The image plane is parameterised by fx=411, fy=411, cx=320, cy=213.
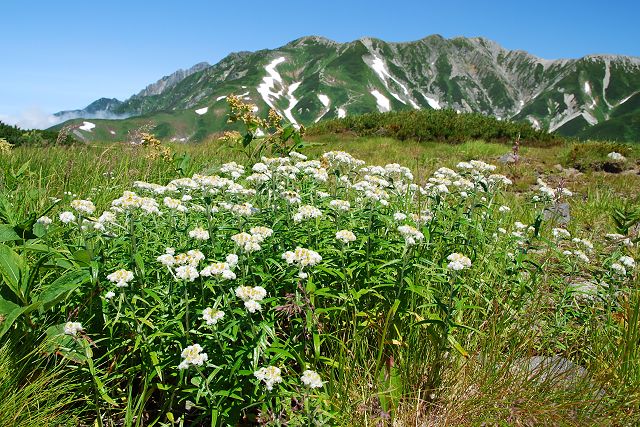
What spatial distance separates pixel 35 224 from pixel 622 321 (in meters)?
5.25

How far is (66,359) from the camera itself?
304 cm

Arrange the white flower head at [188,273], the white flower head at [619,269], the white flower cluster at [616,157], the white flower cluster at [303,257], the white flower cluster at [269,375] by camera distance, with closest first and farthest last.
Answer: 1. the white flower cluster at [269,375]
2. the white flower head at [188,273]
3. the white flower cluster at [303,257]
4. the white flower head at [619,269]
5. the white flower cluster at [616,157]

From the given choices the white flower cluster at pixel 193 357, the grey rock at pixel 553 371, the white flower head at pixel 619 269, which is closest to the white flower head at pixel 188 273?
the white flower cluster at pixel 193 357

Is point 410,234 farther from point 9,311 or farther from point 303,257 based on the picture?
point 9,311

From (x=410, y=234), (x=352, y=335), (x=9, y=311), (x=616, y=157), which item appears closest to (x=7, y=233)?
(x=9, y=311)

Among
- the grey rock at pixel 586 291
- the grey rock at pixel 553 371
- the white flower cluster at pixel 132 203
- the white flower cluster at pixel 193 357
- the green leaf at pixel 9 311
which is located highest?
the white flower cluster at pixel 132 203

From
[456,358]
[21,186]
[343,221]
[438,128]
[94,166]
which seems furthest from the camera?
[438,128]

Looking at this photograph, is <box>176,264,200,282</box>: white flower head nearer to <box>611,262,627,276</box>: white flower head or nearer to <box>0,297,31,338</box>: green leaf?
<box>0,297,31,338</box>: green leaf

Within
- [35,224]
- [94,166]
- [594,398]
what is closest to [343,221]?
[594,398]

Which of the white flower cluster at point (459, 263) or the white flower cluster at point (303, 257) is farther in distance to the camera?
the white flower cluster at point (459, 263)

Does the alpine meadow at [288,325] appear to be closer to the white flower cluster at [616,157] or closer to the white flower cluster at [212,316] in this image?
the white flower cluster at [212,316]

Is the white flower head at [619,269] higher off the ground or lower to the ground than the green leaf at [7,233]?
lower

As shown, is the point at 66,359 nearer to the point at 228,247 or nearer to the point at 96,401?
the point at 96,401

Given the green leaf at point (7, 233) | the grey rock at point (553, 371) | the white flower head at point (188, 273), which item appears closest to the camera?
the white flower head at point (188, 273)
